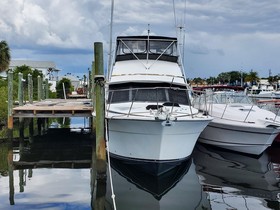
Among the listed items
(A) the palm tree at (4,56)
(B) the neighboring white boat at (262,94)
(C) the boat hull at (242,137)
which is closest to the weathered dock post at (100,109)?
(C) the boat hull at (242,137)

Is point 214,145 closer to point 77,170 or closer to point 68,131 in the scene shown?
point 77,170

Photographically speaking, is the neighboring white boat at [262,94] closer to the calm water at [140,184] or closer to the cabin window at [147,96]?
the calm water at [140,184]

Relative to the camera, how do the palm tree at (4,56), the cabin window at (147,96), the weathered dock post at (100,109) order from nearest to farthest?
the weathered dock post at (100,109) → the cabin window at (147,96) → the palm tree at (4,56)

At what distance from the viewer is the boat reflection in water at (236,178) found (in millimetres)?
10328

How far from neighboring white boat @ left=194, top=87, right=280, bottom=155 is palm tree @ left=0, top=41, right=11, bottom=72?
94.7ft

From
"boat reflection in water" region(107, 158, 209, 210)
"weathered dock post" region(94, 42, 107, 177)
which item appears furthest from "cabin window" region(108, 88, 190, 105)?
"weathered dock post" region(94, 42, 107, 177)

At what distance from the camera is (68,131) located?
23297 millimetres

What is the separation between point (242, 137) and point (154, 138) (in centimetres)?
509

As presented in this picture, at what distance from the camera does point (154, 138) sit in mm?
12125

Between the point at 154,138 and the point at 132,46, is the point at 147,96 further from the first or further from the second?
the point at 132,46

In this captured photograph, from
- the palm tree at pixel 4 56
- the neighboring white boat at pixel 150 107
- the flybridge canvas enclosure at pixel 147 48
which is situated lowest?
the neighboring white boat at pixel 150 107

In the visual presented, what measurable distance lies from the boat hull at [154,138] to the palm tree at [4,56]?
101ft

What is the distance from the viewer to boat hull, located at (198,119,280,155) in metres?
15.2

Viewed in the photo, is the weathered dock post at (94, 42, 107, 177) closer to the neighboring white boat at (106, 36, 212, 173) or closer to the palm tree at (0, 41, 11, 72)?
the neighboring white boat at (106, 36, 212, 173)
